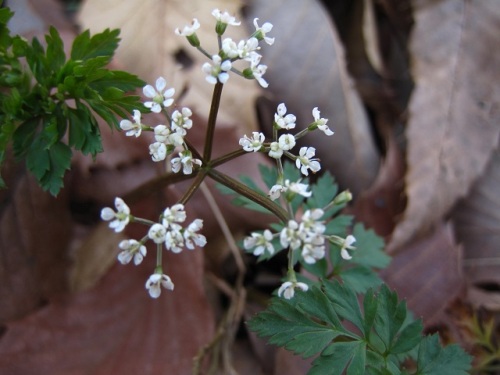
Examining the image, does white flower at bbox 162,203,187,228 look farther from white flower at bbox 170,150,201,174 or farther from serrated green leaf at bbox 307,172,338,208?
serrated green leaf at bbox 307,172,338,208

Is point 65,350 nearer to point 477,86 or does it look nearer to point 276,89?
point 276,89

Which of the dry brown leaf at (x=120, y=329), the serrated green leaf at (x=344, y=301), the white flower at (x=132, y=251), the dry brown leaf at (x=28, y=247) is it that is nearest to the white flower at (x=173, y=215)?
the white flower at (x=132, y=251)

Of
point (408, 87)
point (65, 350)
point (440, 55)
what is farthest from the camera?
point (408, 87)

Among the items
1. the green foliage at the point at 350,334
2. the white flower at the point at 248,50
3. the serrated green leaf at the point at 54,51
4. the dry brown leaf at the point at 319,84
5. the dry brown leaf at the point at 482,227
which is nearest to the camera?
the white flower at the point at 248,50

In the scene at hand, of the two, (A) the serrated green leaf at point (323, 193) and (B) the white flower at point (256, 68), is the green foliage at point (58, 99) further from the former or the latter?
(A) the serrated green leaf at point (323, 193)

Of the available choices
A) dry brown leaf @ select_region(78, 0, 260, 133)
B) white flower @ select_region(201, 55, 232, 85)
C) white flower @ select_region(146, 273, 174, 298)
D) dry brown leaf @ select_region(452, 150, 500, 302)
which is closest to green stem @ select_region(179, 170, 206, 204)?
white flower @ select_region(146, 273, 174, 298)

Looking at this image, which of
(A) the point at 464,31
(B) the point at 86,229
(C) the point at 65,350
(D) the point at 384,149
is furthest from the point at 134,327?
(A) the point at 464,31
